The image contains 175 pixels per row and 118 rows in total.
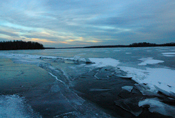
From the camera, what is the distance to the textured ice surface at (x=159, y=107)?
2533mm

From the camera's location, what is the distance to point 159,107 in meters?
2.70

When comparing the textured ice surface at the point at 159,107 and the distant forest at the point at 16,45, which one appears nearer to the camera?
the textured ice surface at the point at 159,107

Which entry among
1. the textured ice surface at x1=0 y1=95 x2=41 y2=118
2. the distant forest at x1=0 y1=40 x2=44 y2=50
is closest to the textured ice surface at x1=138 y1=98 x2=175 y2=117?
the textured ice surface at x1=0 y1=95 x2=41 y2=118

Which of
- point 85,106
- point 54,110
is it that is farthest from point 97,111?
point 54,110

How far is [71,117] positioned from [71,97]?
39.0 inches

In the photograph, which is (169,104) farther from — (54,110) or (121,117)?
(54,110)

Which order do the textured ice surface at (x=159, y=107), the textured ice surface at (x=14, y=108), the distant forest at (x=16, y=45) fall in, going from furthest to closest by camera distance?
the distant forest at (x=16, y=45) < the textured ice surface at (x=159, y=107) < the textured ice surface at (x=14, y=108)

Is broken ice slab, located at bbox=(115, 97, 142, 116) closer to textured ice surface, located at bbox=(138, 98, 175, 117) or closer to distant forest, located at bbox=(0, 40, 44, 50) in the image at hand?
textured ice surface, located at bbox=(138, 98, 175, 117)

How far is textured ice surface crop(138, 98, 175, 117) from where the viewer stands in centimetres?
253

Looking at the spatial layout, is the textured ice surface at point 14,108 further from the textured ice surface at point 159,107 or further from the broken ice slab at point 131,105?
the textured ice surface at point 159,107

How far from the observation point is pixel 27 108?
2.65 m

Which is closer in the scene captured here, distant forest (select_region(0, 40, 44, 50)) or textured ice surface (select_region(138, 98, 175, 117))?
textured ice surface (select_region(138, 98, 175, 117))

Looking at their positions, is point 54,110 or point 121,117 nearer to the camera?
point 121,117

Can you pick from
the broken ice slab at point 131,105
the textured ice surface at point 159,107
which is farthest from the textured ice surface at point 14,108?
the textured ice surface at point 159,107
